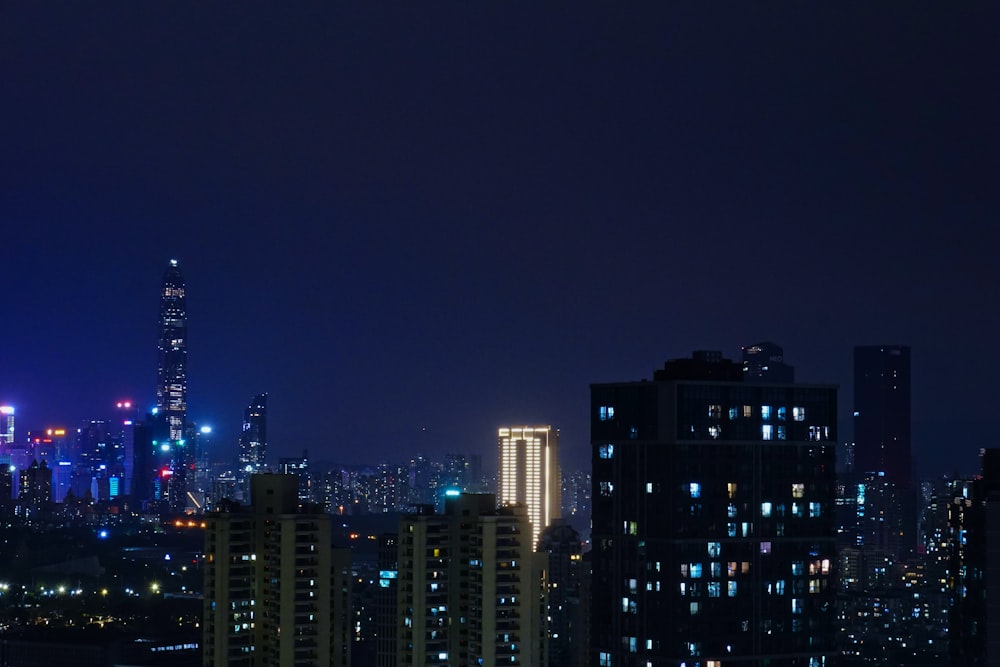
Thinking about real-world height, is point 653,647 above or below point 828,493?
below

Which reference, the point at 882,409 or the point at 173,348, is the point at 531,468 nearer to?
the point at 882,409

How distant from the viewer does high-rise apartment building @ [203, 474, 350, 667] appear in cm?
3491

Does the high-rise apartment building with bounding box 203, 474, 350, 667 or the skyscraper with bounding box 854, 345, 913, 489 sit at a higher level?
the skyscraper with bounding box 854, 345, 913, 489

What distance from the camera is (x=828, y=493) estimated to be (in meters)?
30.0

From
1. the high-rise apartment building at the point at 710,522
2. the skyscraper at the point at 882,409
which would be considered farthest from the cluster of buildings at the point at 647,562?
the skyscraper at the point at 882,409

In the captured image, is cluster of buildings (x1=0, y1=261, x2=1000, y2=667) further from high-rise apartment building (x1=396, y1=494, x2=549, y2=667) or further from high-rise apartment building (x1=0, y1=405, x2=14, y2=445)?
high-rise apartment building (x1=0, y1=405, x2=14, y2=445)

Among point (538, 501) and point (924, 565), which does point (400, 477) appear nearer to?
point (538, 501)

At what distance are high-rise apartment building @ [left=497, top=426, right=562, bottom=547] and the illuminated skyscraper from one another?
222 ft

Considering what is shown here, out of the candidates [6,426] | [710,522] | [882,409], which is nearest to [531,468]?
[882,409]

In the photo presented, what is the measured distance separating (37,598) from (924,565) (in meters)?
33.1

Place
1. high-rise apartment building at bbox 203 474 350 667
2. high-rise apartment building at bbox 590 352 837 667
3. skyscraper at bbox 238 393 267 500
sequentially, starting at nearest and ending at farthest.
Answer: high-rise apartment building at bbox 590 352 837 667, high-rise apartment building at bbox 203 474 350 667, skyscraper at bbox 238 393 267 500

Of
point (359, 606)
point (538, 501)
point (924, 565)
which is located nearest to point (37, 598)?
point (538, 501)

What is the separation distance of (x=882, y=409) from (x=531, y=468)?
13.0 metres

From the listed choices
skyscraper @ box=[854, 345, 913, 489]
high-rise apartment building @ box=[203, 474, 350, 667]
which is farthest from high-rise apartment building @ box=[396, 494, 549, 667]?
skyscraper @ box=[854, 345, 913, 489]
